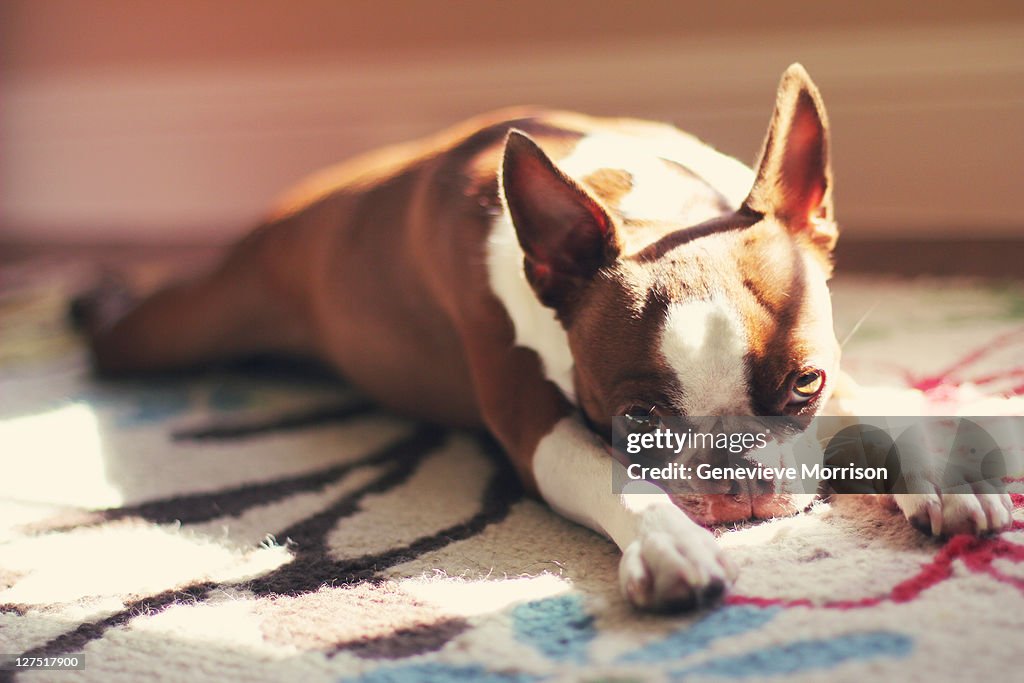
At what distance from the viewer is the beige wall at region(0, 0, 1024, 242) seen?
3146 millimetres

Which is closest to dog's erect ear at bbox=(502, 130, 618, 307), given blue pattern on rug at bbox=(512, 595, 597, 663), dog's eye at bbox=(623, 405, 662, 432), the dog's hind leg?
dog's eye at bbox=(623, 405, 662, 432)

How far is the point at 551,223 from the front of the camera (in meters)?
1.57

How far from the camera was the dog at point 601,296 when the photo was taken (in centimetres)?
141

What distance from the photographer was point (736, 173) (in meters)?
1.86

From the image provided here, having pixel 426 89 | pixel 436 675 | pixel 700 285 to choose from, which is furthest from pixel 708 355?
pixel 426 89

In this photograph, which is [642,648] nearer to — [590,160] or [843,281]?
[590,160]

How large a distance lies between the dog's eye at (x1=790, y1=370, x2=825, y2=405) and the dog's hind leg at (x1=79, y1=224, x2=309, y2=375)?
130 centimetres

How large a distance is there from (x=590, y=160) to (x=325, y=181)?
0.96 metres

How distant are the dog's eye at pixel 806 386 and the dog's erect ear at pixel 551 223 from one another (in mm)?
328

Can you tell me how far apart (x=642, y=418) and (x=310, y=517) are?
0.63 m

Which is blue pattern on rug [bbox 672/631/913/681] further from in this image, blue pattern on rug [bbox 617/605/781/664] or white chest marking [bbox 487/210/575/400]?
white chest marking [bbox 487/210/575/400]

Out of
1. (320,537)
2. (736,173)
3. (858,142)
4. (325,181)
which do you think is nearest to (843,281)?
(858,142)

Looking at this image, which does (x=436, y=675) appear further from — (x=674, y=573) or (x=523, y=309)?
(x=523, y=309)

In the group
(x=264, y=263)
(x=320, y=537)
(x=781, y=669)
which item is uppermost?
(x=264, y=263)
